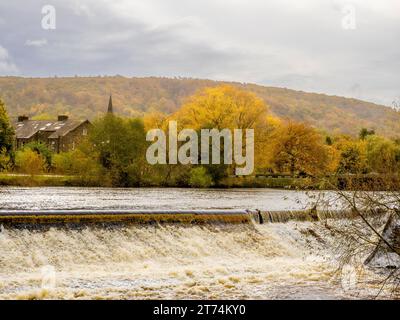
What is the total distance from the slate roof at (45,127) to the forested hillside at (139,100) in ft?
34.5

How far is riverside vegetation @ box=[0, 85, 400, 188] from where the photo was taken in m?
37.9

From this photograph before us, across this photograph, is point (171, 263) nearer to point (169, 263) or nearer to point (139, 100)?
point (169, 263)

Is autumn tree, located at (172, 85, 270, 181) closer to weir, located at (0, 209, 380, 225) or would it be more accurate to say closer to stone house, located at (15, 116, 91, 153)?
weir, located at (0, 209, 380, 225)

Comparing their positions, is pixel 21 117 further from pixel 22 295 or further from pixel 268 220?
pixel 22 295

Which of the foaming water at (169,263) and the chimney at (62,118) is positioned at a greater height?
the chimney at (62,118)

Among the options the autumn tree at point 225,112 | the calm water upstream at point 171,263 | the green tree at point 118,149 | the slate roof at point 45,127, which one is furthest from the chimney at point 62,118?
the calm water upstream at point 171,263

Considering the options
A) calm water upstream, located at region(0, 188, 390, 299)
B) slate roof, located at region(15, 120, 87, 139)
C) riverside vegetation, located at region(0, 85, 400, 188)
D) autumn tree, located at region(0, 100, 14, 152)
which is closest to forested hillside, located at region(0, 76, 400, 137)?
slate roof, located at region(15, 120, 87, 139)

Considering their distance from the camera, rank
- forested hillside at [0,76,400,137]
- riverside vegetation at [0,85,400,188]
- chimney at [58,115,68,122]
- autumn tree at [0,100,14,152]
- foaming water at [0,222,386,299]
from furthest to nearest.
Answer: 1. forested hillside at [0,76,400,137]
2. chimney at [58,115,68,122]
3. autumn tree at [0,100,14,152]
4. riverside vegetation at [0,85,400,188]
5. foaming water at [0,222,386,299]

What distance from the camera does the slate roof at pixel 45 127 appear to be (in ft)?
230

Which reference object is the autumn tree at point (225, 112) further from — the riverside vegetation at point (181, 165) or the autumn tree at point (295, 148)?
the autumn tree at point (295, 148)

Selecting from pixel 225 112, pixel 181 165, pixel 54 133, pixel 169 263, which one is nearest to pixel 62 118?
pixel 54 133

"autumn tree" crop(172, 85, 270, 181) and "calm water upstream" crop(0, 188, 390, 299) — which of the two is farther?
"autumn tree" crop(172, 85, 270, 181)

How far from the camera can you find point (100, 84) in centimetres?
11562

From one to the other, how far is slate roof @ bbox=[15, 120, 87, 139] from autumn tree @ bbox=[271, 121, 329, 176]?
31.7 metres
